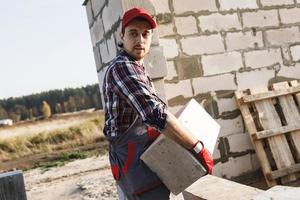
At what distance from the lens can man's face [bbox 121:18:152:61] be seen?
2.12 m

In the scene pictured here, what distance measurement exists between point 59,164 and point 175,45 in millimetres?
12436

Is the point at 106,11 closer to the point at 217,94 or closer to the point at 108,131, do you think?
the point at 217,94

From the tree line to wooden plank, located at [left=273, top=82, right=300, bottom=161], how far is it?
7893cm

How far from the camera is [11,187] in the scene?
1351 mm

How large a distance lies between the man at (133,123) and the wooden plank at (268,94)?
2568mm

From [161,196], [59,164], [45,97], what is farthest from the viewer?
[45,97]

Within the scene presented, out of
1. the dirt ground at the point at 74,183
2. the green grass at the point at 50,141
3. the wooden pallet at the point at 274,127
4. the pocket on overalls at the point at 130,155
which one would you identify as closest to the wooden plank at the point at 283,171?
the wooden pallet at the point at 274,127

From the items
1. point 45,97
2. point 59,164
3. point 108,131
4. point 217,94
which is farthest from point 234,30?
point 45,97

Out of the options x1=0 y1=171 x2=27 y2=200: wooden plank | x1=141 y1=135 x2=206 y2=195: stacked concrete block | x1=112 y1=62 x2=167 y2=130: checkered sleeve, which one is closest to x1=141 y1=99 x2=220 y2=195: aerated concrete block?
x1=141 y1=135 x2=206 y2=195: stacked concrete block

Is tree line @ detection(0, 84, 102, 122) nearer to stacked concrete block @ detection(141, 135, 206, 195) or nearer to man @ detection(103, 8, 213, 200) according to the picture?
man @ detection(103, 8, 213, 200)

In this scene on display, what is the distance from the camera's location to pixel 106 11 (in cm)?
414

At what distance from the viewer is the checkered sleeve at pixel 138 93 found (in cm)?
185

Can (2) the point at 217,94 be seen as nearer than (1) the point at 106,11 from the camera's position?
No

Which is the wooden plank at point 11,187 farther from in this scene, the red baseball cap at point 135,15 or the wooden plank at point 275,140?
the wooden plank at point 275,140
